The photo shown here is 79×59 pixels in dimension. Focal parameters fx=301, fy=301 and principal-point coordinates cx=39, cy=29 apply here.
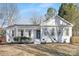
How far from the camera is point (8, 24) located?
14.3 feet

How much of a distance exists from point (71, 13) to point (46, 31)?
1.46ft

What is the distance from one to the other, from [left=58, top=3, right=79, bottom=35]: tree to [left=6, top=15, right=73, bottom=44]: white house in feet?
0.19

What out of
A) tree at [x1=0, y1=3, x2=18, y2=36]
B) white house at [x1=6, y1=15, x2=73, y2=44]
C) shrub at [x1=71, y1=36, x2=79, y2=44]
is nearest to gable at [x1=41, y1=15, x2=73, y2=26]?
white house at [x1=6, y1=15, x2=73, y2=44]

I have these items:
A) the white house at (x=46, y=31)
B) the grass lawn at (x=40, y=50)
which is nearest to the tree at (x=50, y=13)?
the white house at (x=46, y=31)

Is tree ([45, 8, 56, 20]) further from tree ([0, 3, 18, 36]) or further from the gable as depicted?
tree ([0, 3, 18, 36])

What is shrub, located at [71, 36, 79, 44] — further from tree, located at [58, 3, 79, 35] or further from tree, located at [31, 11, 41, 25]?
tree, located at [31, 11, 41, 25]

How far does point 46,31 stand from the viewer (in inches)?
172

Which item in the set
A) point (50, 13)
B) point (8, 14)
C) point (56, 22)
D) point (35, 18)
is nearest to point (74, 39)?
point (56, 22)

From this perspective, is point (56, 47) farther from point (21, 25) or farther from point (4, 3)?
point (4, 3)

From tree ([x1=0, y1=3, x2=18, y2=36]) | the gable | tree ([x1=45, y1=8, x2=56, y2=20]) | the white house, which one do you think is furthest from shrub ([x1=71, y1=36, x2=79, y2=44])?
tree ([x1=0, y1=3, x2=18, y2=36])

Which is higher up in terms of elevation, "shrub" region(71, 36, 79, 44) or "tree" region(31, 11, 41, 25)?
"tree" region(31, 11, 41, 25)

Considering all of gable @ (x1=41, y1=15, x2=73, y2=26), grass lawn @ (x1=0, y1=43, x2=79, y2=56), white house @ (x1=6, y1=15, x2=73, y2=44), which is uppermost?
gable @ (x1=41, y1=15, x2=73, y2=26)

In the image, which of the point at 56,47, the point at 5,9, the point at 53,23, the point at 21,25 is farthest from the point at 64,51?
the point at 5,9

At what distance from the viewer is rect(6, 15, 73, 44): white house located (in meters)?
4.34
